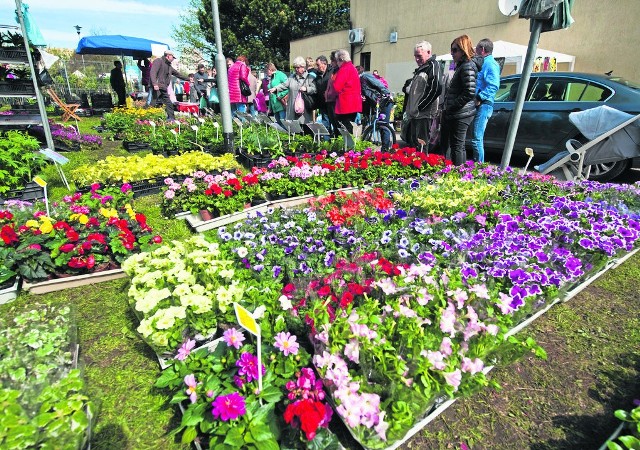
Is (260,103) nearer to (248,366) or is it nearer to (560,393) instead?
(248,366)

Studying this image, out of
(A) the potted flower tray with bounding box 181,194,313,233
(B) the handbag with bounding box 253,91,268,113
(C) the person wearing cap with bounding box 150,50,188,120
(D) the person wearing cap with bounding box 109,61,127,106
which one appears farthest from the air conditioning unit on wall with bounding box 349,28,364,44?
(A) the potted flower tray with bounding box 181,194,313,233

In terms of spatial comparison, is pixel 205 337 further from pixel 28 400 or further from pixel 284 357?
pixel 28 400

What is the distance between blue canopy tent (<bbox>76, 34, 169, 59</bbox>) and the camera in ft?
47.1

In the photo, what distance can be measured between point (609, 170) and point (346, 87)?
173 inches

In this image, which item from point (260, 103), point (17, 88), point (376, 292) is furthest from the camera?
point (260, 103)

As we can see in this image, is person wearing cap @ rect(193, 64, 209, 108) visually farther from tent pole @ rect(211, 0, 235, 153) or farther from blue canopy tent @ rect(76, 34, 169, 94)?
tent pole @ rect(211, 0, 235, 153)

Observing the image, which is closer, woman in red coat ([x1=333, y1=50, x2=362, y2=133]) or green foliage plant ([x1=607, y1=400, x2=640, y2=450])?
green foliage plant ([x1=607, y1=400, x2=640, y2=450])

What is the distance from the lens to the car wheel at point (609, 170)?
216 inches

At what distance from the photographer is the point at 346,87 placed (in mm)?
6508

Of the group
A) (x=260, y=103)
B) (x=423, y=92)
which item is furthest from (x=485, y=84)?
(x=260, y=103)

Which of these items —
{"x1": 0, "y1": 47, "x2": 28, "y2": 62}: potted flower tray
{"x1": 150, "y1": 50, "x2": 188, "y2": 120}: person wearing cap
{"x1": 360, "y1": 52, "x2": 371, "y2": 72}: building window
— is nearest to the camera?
{"x1": 0, "y1": 47, "x2": 28, "y2": 62}: potted flower tray

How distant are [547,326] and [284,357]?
1980 millimetres

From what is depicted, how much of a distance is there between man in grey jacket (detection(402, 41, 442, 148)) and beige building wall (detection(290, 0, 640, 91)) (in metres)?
8.79

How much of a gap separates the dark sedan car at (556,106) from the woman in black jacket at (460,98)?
1767mm
